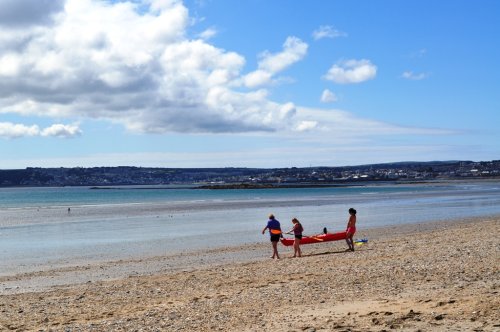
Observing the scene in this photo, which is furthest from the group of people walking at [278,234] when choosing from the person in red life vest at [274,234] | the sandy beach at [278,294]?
the sandy beach at [278,294]

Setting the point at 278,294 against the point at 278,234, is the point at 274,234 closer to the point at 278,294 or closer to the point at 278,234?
the point at 278,234

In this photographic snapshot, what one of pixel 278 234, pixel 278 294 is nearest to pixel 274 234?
pixel 278 234

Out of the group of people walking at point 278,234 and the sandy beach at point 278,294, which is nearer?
the sandy beach at point 278,294

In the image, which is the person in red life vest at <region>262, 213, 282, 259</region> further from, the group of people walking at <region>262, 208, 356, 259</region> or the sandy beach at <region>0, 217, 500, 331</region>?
the sandy beach at <region>0, 217, 500, 331</region>

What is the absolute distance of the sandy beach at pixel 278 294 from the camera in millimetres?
9195

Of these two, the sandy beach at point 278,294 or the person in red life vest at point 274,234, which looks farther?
the person in red life vest at point 274,234

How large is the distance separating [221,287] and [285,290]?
163 centimetres

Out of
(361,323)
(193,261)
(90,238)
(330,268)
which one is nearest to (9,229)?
(90,238)

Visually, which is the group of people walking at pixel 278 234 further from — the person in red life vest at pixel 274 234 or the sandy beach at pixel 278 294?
the sandy beach at pixel 278 294

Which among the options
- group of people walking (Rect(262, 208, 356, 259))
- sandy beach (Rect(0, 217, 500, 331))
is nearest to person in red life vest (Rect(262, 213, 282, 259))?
group of people walking (Rect(262, 208, 356, 259))

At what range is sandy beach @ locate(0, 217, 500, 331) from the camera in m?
9.20

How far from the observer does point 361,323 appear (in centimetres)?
882

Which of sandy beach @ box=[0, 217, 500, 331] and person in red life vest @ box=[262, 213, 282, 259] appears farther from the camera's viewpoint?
person in red life vest @ box=[262, 213, 282, 259]

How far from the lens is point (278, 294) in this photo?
1161 cm
